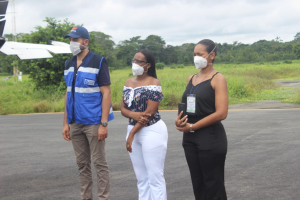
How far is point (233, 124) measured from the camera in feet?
32.1

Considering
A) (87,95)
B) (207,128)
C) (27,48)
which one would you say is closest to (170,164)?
(87,95)

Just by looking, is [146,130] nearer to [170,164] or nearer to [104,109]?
[104,109]

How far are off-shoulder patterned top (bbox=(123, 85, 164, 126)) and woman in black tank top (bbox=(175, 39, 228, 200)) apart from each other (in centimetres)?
30

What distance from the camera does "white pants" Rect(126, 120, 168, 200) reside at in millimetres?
3381

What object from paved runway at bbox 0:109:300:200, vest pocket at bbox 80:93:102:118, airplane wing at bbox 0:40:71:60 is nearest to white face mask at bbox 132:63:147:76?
vest pocket at bbox 80:93:102:118

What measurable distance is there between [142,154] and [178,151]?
3425mm

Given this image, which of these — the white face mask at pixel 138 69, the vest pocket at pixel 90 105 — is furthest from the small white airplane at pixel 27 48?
the white face mask at pixel 138 69

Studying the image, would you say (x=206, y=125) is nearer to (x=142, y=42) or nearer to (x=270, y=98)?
(x=270, y=98)

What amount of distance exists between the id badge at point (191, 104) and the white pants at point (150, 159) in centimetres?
39

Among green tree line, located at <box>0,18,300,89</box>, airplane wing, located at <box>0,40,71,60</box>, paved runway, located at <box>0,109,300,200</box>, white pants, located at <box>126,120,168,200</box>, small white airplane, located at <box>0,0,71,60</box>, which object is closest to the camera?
white pants, located at <box>126,120,168,200</box>

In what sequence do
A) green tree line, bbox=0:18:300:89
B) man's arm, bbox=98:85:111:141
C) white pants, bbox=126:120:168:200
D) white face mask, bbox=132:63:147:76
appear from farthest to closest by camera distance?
green tree line, bbox=0:18:300:89
man's arm, bbox=98:85:111:141
white face mask, bbox=132:63:147:76
white pants, bbox=126:120:168:200

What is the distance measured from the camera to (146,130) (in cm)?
343

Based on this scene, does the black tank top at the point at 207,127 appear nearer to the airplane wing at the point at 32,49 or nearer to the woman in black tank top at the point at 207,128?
the woman in black tank top at the point at 207,128

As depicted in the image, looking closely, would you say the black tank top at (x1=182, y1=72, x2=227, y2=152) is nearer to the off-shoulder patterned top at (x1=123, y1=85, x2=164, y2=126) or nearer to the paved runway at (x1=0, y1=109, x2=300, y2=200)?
the off-shoulder patterned top at (x1=123, y1=85, x2=164, y2=126)
